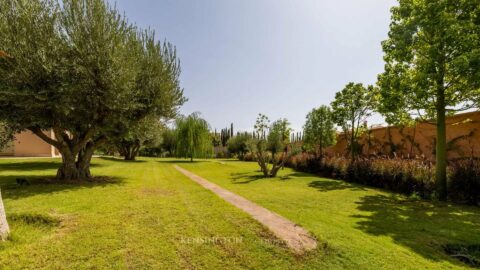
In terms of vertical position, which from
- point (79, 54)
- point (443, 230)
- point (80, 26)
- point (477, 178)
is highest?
point (80, 26)

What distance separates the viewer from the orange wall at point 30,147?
28.3 m

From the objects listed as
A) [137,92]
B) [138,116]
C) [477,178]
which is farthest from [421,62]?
[138,116]

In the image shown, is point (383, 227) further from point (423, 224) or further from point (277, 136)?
point (277, 136)

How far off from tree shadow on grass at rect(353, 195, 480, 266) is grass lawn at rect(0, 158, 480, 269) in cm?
2

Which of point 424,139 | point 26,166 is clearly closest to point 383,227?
point 424,139

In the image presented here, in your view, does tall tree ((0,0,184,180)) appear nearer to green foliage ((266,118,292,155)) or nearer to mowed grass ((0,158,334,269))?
mowed grass ((0,158,334,269))

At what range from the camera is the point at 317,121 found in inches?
905

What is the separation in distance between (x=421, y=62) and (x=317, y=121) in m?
14.5

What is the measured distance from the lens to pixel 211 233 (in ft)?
15.5

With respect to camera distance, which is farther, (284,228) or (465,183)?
(465,183)

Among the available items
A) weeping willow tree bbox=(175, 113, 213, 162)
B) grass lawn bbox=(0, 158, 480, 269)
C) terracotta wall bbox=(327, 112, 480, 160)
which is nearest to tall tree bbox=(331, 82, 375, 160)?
terracotta wall bbox=(327, 112, 480, 160)

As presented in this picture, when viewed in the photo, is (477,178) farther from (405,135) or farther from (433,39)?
(405,135)

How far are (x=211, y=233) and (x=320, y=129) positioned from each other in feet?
65.0

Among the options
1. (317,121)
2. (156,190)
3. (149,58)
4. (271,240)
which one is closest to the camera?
(271,240)
